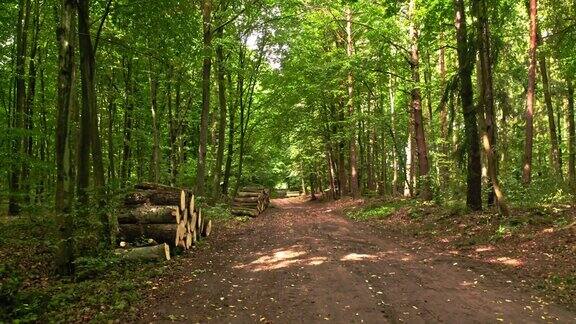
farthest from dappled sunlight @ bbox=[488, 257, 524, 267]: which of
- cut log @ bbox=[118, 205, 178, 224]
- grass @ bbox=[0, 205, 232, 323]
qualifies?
cut log @ bbox=[118, 205, 178, 224]

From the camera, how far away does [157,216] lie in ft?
33.7

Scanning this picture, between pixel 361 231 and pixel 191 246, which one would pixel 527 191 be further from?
pixel 191 246

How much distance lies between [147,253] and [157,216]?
48.3 inches

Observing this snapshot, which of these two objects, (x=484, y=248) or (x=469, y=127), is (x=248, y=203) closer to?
(x=469, y=127)

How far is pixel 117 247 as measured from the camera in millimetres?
9703

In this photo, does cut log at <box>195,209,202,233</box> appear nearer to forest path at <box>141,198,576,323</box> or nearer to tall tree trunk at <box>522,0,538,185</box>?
forest path at <box>141,198,576,323</box>

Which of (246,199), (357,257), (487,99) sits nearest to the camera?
(357,257)

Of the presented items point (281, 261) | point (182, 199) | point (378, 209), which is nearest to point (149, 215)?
point (182, 199)


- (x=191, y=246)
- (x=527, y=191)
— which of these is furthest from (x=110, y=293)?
(x=527, y=191)

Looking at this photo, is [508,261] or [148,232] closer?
[508,261]

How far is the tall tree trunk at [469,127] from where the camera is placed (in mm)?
13539

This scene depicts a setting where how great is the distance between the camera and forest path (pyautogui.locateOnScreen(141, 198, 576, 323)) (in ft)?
19.3

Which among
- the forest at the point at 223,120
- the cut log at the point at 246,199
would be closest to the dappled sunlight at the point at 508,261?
the forest at the point at 223,120

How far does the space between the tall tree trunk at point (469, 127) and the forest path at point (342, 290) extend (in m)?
3.97
